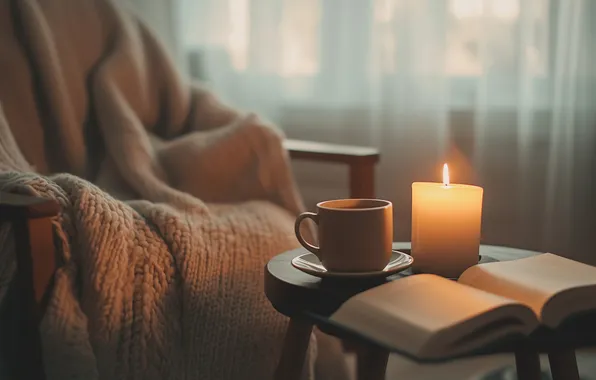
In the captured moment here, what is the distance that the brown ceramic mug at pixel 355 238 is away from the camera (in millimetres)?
829

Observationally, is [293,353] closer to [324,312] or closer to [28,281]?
[324,312]

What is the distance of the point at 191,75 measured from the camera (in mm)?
1969

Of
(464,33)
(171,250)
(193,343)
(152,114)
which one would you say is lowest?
(193,343)

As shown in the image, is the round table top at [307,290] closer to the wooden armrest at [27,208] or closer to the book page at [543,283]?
the book page at [543,283]

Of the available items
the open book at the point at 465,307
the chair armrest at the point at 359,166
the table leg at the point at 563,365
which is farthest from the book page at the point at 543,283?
the chair armrest at the point at 359,166

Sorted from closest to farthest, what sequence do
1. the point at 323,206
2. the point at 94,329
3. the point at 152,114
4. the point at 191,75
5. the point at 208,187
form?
the point at 323,206, the point at 94,329, the point at 208,187, the point at 152,114, the point at 191,75

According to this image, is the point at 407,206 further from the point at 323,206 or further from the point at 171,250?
the point at 323,206

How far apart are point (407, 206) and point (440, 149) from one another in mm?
166

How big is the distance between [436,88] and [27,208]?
108cm

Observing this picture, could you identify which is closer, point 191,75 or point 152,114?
point 152,114

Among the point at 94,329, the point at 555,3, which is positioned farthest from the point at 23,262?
the point at 555,3

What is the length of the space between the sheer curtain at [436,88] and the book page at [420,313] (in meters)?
0.99

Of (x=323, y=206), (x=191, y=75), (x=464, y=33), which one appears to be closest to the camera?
(x=323, y=206)

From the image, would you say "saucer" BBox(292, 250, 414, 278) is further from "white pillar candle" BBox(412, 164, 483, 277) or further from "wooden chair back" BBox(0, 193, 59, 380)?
"wooden chair back" BBox(0, 193, 59, 380)
